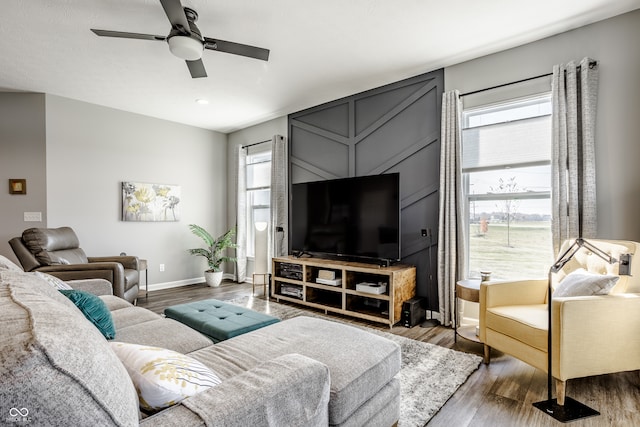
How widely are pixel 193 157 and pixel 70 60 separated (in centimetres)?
239

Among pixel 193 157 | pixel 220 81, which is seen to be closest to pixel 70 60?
pixel 220 81

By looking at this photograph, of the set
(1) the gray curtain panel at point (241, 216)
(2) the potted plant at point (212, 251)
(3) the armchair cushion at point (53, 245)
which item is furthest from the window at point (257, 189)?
(3) the armchair cushion at point (53, 245)

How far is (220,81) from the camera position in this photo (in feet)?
12.4

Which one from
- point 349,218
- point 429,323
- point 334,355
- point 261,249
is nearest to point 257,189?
point 261,249

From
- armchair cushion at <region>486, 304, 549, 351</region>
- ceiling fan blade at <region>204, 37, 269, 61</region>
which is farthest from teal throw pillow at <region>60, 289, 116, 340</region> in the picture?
armchair cushion at <region>486, 304, 549, 351</region>

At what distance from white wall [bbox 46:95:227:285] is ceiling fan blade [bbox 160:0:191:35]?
10.0 feet

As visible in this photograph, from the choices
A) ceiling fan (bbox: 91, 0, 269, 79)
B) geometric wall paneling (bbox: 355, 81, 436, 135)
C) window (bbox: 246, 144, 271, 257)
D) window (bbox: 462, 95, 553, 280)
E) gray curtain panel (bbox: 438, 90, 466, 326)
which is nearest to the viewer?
ceiling fan (bbox: 91, 0, 269, 79)

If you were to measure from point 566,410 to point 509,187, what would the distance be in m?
1.88

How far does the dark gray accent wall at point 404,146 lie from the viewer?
11.5 feet

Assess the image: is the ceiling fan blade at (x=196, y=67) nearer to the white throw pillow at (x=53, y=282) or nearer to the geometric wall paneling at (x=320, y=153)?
the white throw pillow at (x=53, y=282)

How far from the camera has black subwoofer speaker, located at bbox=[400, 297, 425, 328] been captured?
3.27 meters

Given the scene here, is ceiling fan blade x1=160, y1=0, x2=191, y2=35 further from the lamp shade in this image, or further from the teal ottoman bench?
the lamp shade

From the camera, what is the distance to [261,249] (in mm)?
4750

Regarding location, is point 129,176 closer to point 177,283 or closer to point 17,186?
point 17,186
